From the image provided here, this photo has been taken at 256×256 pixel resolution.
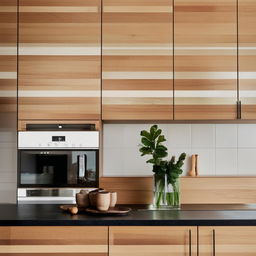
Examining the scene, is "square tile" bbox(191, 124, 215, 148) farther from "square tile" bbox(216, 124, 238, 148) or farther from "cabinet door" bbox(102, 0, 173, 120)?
"cabinet door" bbox(102, 0, 173, 120)

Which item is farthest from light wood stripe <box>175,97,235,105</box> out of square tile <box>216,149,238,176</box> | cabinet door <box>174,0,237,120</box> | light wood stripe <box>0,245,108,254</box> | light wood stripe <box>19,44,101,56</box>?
light wood stripe <box>0,245,108,254</box>

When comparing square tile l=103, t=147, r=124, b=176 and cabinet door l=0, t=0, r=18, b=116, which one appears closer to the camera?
cabinet door l=0, t=0, r=18, b=116

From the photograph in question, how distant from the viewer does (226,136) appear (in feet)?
10.7

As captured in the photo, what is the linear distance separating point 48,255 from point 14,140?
97 cm

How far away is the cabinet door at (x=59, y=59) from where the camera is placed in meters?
2.89

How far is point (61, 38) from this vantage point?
9.53 ft

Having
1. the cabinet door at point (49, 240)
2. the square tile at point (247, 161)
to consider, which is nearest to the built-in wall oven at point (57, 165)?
the cabinet door at point (49, 240)

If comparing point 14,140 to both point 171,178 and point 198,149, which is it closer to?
point 171,178

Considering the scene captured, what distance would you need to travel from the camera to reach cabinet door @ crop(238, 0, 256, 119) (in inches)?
113

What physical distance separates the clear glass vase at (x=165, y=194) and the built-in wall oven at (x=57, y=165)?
0.43m

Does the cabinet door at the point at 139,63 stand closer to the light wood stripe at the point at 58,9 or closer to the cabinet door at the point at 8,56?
the light wood stripe at the point at 58,9

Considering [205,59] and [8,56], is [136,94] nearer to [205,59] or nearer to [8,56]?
[205,59]

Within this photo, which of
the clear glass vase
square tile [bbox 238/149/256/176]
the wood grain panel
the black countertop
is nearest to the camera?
the black countertop

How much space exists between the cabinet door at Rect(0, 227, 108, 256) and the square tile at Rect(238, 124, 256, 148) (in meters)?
1.40
